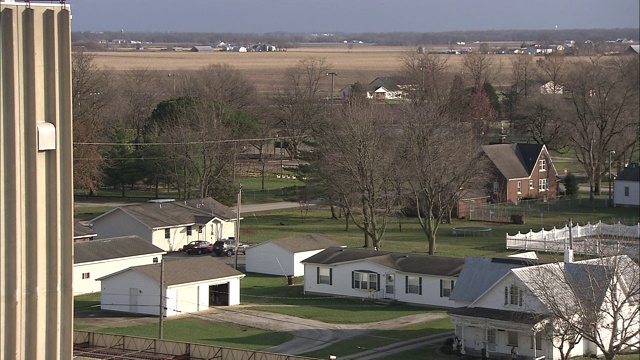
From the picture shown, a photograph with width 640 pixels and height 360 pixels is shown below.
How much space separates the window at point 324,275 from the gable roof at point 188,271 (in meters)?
3.26

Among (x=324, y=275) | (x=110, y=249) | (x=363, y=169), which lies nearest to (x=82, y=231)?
(x=110, y=249)

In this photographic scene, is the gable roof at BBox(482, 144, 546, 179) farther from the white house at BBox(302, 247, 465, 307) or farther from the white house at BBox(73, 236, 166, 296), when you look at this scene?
the white house at BBox(73, 236, 166, 296)

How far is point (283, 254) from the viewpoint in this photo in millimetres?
43594

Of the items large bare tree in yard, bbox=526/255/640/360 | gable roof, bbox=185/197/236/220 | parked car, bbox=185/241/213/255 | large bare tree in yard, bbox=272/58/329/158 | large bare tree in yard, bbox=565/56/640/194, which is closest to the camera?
large bare tree in yard, bbox=526/255/640/360

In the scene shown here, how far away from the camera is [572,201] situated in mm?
61969

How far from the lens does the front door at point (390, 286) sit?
38.2 m

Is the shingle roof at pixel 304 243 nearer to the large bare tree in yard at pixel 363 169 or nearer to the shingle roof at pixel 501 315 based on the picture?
the large bare tree in yard at pixel 363 169

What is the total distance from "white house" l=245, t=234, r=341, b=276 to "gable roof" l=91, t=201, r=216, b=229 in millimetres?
6714

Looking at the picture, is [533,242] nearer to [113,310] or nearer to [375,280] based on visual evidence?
[375,280]

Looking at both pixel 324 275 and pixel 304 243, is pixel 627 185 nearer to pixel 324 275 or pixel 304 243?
pixel 304 243

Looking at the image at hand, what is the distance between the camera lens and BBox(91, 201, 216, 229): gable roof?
1957 inches

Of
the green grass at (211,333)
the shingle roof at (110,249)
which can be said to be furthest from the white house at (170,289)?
the shingle roof at (110,249)

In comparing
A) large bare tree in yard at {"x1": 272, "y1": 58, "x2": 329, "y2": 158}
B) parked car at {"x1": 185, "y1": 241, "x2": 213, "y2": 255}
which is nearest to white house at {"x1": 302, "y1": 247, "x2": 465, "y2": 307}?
parked car at {"x1": 185, "y1": 241, "x2": 213, "y2": 255}

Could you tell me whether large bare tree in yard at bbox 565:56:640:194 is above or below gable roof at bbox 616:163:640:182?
above
